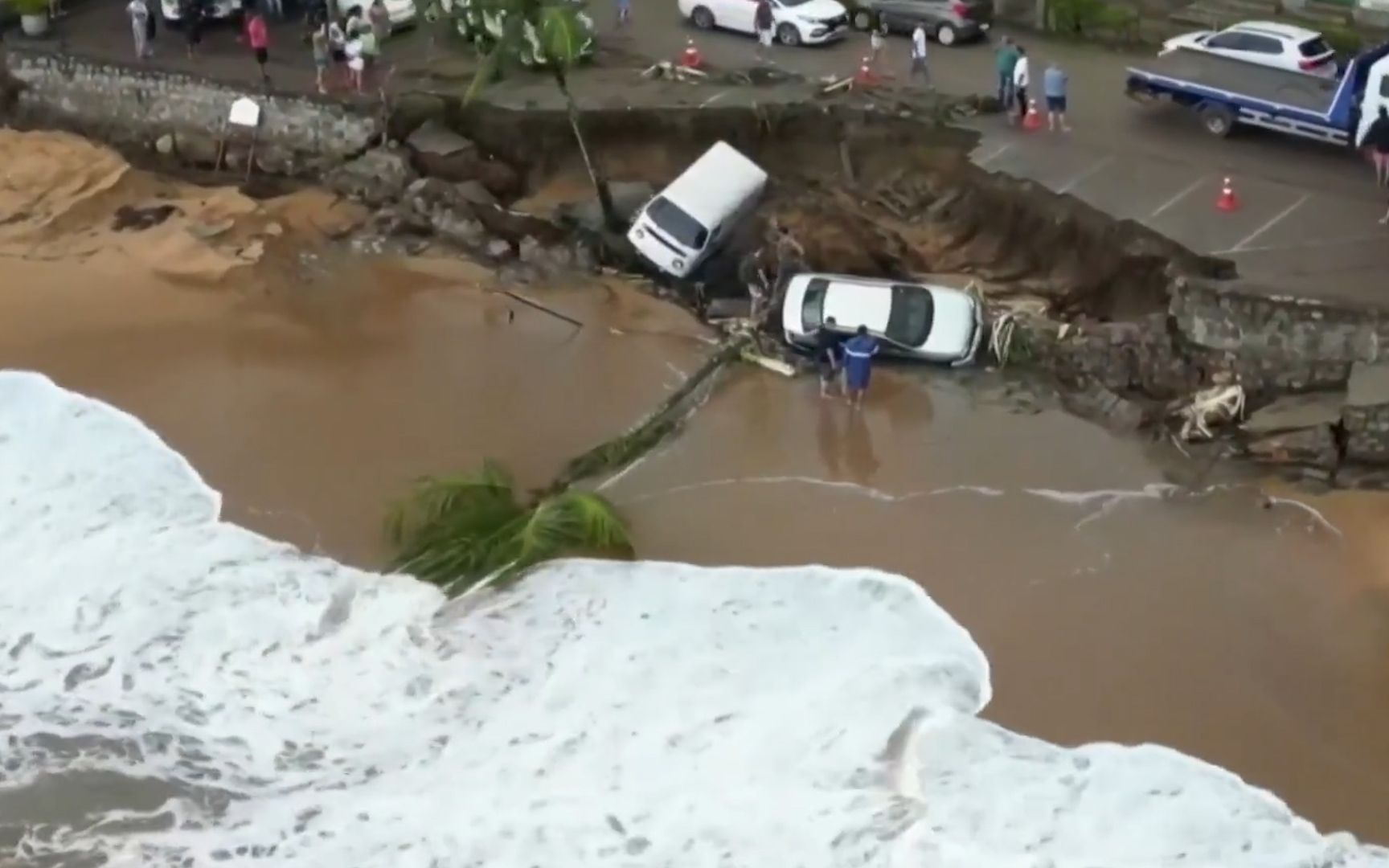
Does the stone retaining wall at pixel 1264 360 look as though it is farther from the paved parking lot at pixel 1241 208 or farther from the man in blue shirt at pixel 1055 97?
the man in blue shirt at pixel 1055 97

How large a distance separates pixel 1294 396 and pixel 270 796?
46.3 ft

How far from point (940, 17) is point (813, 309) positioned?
906 cm

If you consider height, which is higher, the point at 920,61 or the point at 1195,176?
the point at 920,61

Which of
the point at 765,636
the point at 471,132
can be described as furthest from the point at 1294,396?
the point at 471,132

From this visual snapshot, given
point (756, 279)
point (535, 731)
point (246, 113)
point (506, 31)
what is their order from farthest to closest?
1. point (246, 113)
2. point (756, 279)
3. point (506, 31)
4. point (535, 731)

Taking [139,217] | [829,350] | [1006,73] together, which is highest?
[1006,73]

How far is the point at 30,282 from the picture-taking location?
25672 mm

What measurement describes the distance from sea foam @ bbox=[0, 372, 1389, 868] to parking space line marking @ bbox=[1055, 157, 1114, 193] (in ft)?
26.7

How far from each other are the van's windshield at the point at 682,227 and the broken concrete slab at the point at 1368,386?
993 centimetres

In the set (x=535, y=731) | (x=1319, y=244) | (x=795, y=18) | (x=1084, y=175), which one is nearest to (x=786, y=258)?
(x=1084, y=175)

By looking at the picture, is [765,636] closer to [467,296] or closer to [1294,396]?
[1294,396]

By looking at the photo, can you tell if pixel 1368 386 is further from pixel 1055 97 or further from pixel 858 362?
pixel 1055 97

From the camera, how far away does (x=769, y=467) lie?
66.5ft

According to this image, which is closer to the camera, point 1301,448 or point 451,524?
point 451,524
